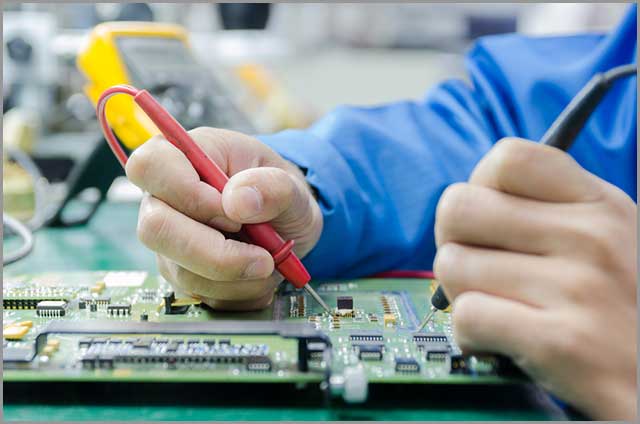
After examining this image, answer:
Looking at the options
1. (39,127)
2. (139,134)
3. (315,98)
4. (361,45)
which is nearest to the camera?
(139,134)

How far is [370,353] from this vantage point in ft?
1.69

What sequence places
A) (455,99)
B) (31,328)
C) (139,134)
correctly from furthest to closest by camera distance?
(455,99) < (139,134) < (31,328)

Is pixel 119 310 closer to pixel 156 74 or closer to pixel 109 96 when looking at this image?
pixel 109 96

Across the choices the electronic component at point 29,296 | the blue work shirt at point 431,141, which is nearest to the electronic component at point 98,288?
the electronic component at point 29,296

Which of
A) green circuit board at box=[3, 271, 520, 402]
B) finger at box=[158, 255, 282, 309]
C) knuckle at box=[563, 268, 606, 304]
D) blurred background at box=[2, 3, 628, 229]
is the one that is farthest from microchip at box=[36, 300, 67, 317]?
blurred background at box=[2, 3, 628, 229]

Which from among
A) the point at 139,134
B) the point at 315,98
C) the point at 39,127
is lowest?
the point at 315,98

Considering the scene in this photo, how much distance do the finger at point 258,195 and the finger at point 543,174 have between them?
8.6 inches

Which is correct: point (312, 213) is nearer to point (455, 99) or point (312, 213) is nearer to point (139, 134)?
point (139, 134)

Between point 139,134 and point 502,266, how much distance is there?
0.66m

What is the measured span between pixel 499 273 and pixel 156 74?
85 cm

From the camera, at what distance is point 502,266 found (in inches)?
18.2

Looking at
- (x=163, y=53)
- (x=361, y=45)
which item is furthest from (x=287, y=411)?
(x=361, y=45)

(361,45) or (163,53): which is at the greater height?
(163,53)

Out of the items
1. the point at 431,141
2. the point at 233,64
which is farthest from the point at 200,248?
the point at 233,64
